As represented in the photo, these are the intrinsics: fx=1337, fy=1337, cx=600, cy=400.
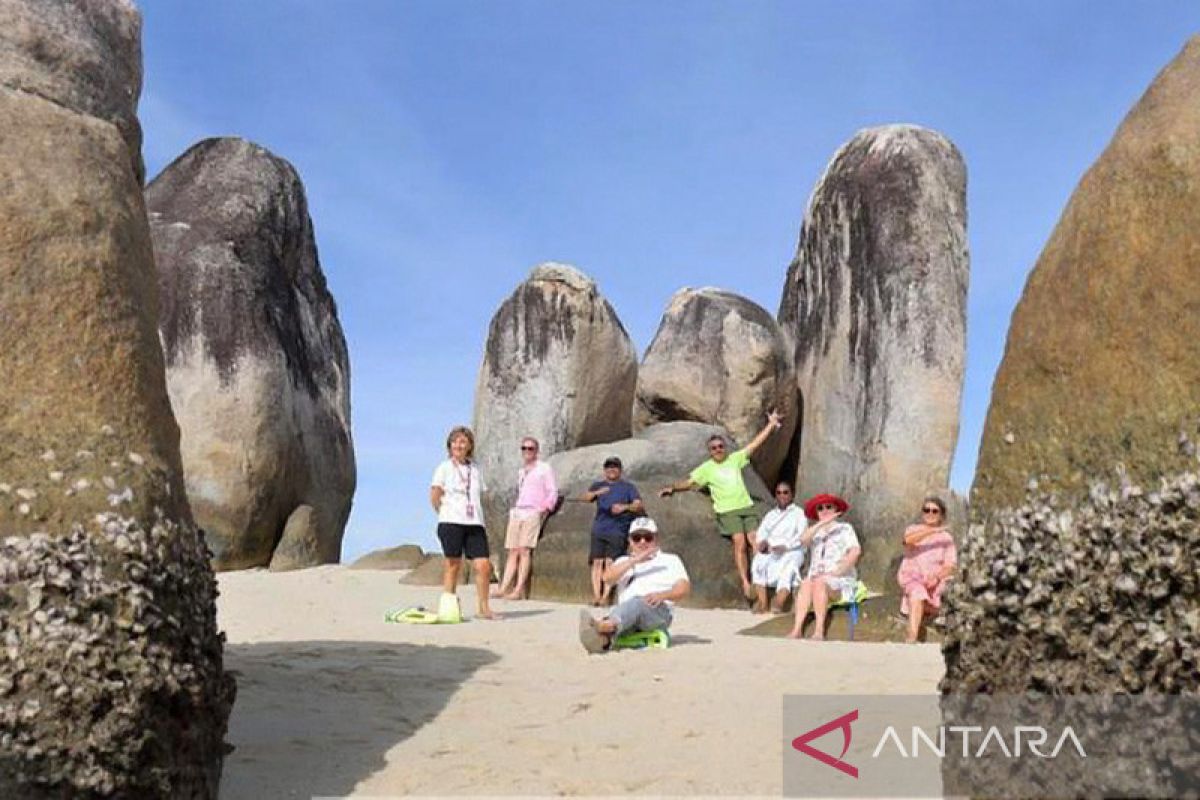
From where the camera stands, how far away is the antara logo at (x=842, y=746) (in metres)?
4.13

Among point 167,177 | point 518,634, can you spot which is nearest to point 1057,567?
point 518,634

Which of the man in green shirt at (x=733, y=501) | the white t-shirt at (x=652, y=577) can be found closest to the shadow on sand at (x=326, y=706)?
the white t-shirt at (x=652, y=577)

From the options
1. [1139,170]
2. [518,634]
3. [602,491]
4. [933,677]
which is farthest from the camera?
[602,491]

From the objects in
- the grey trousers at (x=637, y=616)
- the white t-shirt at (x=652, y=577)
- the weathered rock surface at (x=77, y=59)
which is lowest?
the grey trousers at (x=637, y=616)

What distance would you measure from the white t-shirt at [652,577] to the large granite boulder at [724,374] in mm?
6443

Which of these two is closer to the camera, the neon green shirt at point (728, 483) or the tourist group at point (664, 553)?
the tourist group at point (664, 553)

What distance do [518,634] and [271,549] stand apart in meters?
7.12

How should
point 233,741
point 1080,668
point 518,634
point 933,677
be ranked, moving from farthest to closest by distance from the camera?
point 518,634, point 933,677, point 233,741, point 1080,668

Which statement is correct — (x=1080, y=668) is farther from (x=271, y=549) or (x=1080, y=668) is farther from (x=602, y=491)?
(x=271, y=549)

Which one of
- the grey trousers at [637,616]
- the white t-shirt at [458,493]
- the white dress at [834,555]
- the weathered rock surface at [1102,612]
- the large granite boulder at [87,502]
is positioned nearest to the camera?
the weathered rock surface at [1102,612]

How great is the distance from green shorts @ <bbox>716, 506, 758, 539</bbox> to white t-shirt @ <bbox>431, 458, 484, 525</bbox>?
3024mm

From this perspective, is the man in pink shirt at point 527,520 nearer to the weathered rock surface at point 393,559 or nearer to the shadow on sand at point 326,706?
the weathered rock surface at point 393,559

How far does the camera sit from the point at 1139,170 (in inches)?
129

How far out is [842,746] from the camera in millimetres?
4348
